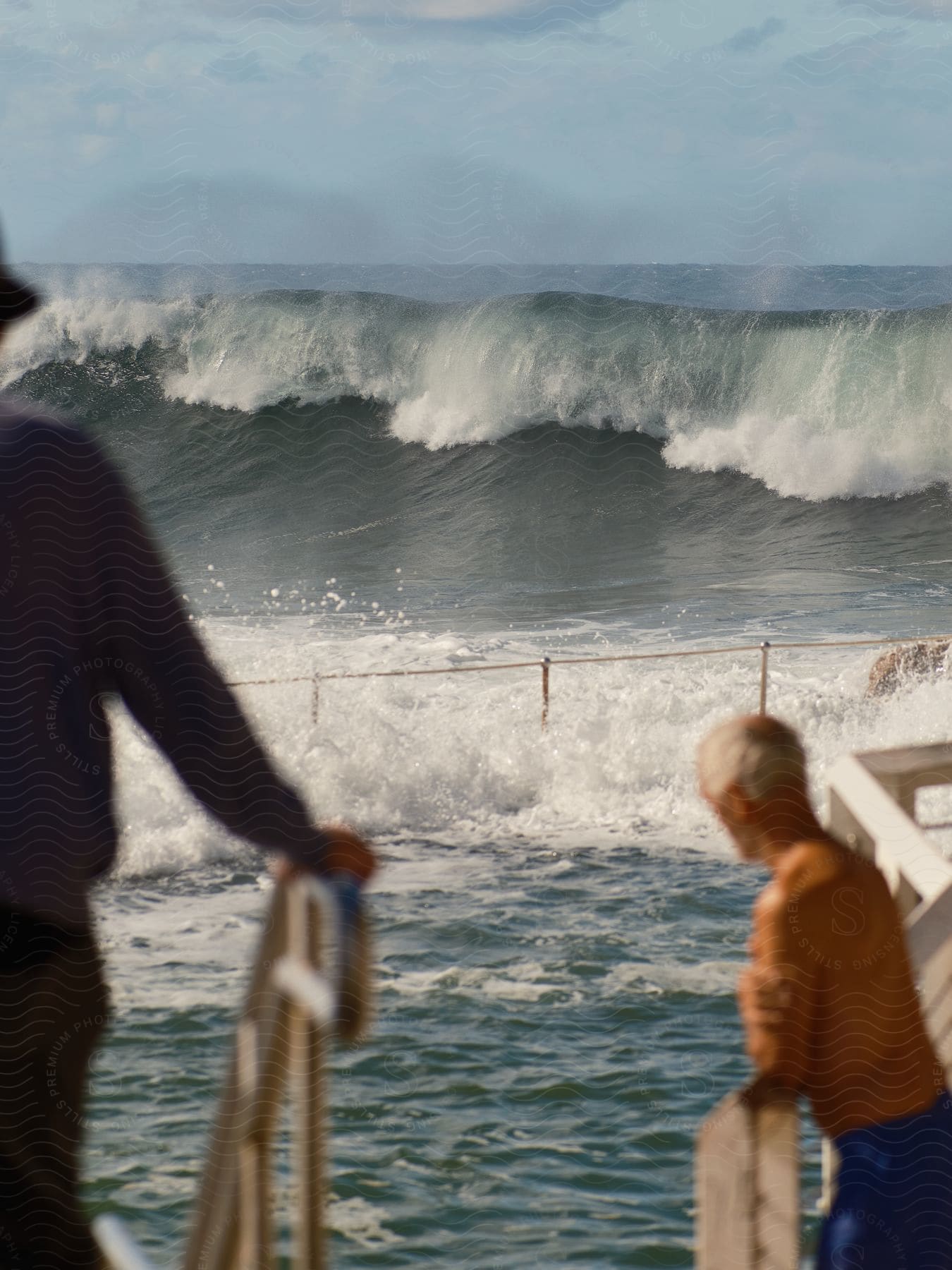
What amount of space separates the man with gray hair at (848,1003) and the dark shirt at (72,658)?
61cm

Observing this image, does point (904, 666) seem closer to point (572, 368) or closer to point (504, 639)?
point (504, 639)

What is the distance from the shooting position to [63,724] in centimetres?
113

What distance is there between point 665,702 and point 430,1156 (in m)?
5.18

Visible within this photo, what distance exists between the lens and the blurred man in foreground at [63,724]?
3.63 feet

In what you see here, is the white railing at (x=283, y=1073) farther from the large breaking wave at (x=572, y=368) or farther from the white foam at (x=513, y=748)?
the large breaking wave at (x=572, y=368)

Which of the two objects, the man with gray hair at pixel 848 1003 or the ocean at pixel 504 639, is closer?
the man with gray hair at pixel 848 1003

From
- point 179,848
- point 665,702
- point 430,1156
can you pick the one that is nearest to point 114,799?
point 430,1156

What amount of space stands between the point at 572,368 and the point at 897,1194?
17572 mm

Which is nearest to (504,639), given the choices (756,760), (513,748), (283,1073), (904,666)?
(904,666)

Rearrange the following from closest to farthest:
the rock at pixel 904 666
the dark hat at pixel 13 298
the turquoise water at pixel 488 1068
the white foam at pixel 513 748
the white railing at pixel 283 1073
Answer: the white railing at pixel 283 1073 < the dark hat at pixel 13 298 < the turquoise water at pixel 488 1068 < the white foam at pixel 513 748 < the rock at pixel 904 666

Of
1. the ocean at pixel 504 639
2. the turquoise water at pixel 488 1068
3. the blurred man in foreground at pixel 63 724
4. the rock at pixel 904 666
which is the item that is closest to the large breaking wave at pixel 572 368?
the ocean at pixel 504 639

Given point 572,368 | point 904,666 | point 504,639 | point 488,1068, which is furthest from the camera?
point 572,368

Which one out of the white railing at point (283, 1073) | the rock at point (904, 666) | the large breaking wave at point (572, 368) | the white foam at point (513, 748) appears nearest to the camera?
the white railing at point (283, 1073)

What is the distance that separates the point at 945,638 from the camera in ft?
26.0
